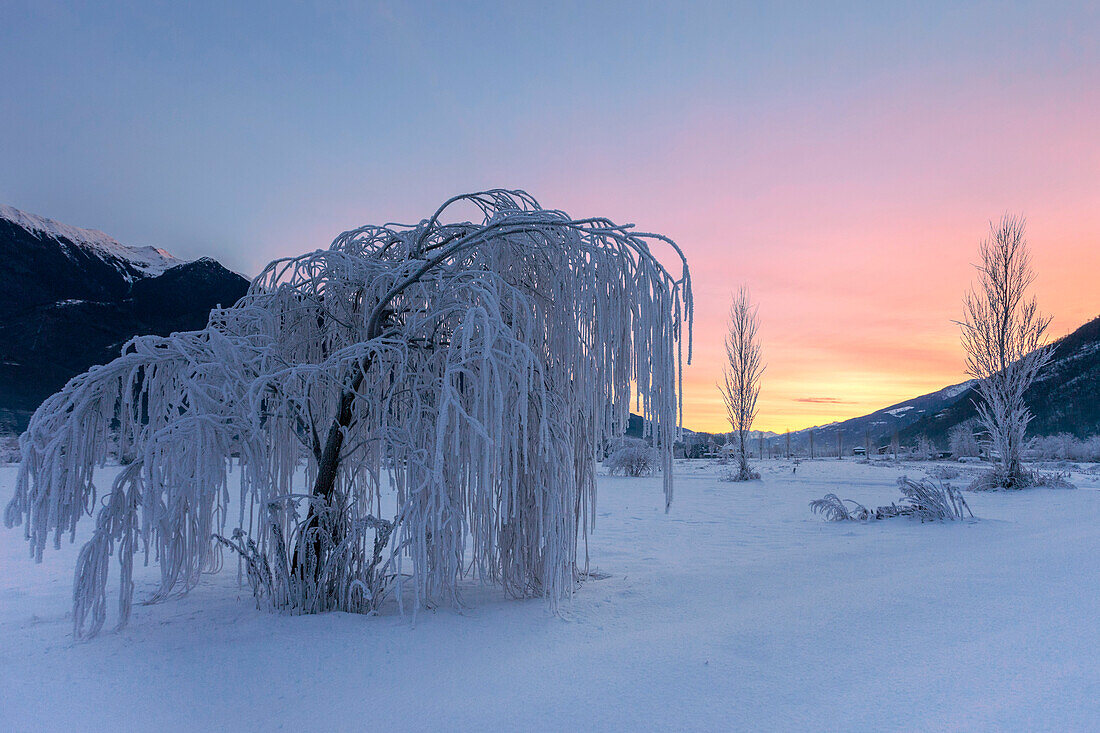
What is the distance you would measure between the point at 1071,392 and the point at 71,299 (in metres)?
66.7

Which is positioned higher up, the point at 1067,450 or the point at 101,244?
the point at 101,244

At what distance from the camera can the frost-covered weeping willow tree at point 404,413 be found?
257 centimetres

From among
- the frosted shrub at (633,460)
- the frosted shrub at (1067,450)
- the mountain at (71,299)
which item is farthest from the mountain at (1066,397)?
the mountain at (71,299)

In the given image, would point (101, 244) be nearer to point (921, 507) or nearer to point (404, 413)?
point (404, 413)

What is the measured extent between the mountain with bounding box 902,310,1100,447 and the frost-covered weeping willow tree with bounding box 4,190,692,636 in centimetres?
4520

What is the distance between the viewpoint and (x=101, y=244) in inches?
1265

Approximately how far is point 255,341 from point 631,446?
15231 mm

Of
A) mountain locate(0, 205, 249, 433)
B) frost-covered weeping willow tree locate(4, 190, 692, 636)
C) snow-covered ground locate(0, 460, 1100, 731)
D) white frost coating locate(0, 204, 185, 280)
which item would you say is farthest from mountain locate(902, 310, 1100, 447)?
white frost coating locate(0, 204, 185, 280)

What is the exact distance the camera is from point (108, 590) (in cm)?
375

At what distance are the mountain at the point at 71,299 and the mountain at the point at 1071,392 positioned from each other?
162ft

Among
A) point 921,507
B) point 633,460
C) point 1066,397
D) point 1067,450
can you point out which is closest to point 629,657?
point 921,507

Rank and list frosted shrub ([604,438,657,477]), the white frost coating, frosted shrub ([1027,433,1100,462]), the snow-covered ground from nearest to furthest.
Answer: the snow-covered ground
frosted shrub ([604,438,657,477])
frosted shrub ([1027,433,1100,462])
the white frost coating

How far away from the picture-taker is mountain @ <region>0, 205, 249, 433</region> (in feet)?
80.7

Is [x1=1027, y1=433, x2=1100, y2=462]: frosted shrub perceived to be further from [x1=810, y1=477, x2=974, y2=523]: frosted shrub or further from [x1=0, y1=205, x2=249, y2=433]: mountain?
[x1=0, y1=205, x2=249, y2=433]: mountain
